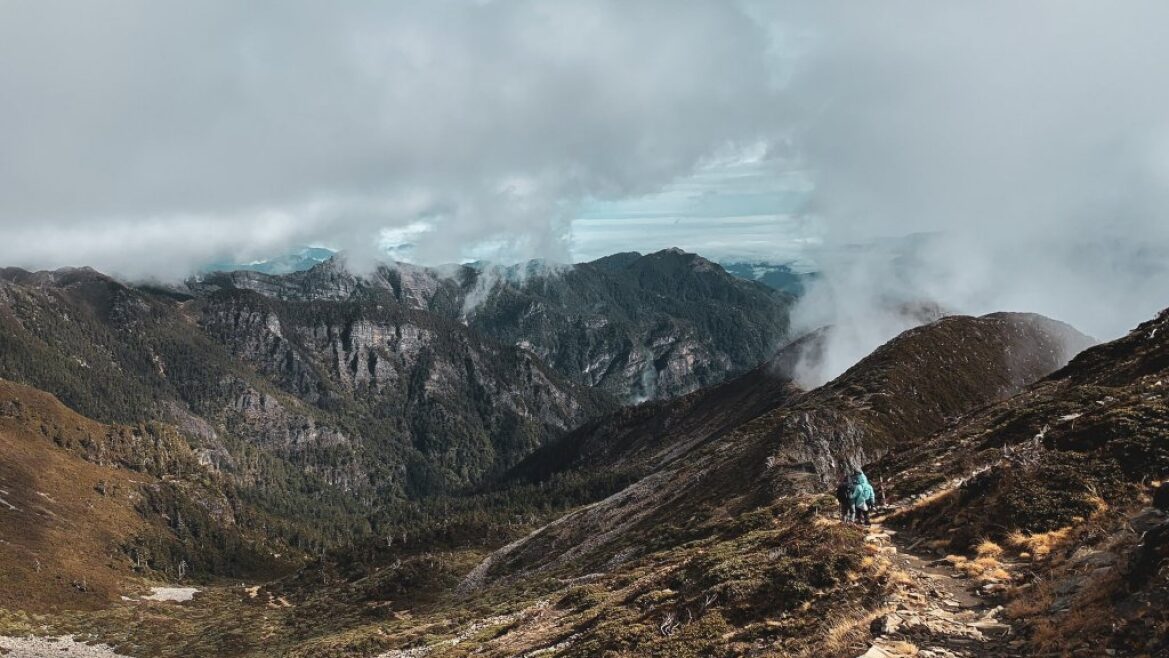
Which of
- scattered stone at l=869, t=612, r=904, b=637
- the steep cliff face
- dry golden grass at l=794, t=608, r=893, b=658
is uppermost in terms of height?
scattered stone at l=869, t=612, r=904, b=637

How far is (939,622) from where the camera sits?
20922mm

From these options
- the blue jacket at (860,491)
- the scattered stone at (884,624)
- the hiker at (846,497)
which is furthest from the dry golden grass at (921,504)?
the scattered stone at (884,624)

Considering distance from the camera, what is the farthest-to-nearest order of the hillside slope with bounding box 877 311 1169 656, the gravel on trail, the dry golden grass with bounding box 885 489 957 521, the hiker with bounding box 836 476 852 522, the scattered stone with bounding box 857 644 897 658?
the gravel on trail, the hiker with bounding box 836 476 852 522, the dry golden grass with bounding box 885 489 957 521, the scattered stone with bounding box 857 644 897 658, the hillside slope with bounding box 877 311 1169 656

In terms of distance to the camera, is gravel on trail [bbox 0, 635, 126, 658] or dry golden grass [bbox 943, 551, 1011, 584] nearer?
dry golden grass [bbox 943, 551, 1011, 584]

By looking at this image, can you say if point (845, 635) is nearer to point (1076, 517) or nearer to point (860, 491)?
point (1076, 517)

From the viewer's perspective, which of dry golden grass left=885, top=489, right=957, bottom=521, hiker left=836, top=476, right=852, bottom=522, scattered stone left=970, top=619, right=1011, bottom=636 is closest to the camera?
scattered stone left=970, top=619, right=1011, bottom=636

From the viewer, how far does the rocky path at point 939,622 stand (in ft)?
62.3

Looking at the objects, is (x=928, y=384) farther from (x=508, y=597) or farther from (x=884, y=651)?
(x=884, y=651)

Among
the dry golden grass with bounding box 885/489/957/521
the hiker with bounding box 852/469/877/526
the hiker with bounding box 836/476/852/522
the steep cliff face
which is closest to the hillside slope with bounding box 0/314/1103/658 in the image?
the steep cliff face

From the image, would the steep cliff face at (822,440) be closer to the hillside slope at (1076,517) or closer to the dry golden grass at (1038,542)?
→ the hillside slope at (1076,517)

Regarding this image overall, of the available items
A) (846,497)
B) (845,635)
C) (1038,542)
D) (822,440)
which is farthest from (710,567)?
(822,440)

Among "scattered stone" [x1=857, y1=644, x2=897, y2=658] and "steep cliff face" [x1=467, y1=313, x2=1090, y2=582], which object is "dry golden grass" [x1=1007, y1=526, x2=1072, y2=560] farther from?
"steep cliff face" [x1=467, y1=313, x2=1090, y2=582]

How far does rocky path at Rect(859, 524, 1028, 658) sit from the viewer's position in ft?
62.3

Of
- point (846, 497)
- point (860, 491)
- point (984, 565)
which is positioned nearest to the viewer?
point (984, 565)
